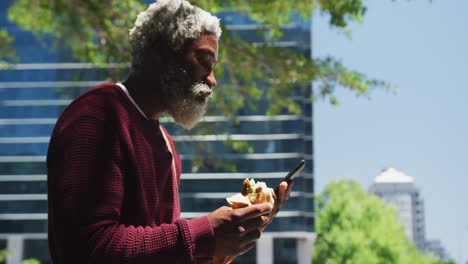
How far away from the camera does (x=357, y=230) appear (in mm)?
29797

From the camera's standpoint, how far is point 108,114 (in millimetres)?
1230

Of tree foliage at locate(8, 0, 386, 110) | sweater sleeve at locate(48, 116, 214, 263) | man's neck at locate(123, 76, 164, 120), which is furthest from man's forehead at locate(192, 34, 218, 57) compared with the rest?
tree foliage at locate(8, 0, 386, 110)

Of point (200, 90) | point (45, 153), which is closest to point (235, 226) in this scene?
point (200, 90)

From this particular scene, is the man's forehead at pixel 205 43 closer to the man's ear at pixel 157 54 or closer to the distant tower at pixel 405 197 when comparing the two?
the man's ear at pixel 157 54

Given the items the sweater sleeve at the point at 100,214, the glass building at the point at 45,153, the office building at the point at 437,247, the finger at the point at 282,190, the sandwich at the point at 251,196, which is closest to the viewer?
the sweater sleeve at the point at 100,214

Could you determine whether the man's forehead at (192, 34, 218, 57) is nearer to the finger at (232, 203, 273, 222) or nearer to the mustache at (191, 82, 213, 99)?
the mustache at (191, 82, 213, 99)

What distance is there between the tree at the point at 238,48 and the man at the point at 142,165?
3.63 m

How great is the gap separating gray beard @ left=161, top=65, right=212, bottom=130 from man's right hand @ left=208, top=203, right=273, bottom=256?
24 centimetres

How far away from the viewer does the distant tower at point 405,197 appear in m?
139

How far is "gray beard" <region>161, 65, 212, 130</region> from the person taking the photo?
4.30ft

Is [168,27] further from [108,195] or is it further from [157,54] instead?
[108,195]

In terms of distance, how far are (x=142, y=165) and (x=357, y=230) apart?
29.4 m

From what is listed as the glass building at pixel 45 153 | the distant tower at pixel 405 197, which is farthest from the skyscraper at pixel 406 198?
Answer: the glass building at pixel 45 153

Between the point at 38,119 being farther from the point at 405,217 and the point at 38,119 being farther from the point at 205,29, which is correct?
the point at 405,217
